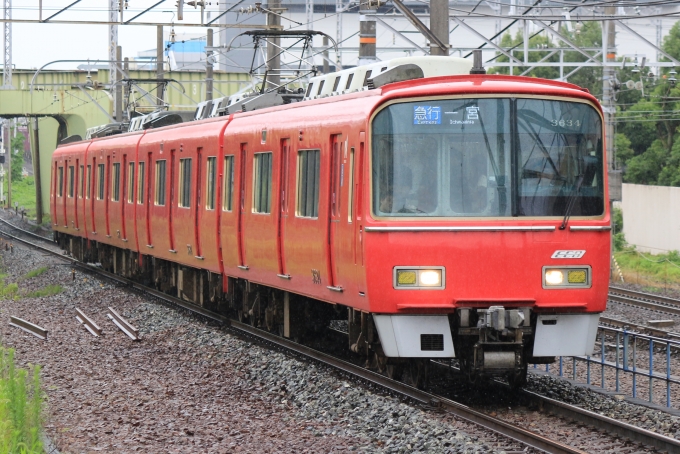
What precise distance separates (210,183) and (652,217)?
70.4 ft

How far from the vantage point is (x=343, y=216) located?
9.99m

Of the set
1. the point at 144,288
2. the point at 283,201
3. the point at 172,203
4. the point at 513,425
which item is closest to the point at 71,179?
the point at 144,288

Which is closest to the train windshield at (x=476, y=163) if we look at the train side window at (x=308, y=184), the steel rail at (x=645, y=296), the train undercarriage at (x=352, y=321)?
the train undercarriage at (x=352, y=321)

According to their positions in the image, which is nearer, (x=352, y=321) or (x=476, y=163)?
(x=476, y=163)

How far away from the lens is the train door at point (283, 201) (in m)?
11.9

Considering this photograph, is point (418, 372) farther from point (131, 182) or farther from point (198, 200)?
point (131, 182)

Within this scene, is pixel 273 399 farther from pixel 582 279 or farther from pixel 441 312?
pixel 582 279

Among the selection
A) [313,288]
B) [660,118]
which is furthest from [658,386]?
[660,118]

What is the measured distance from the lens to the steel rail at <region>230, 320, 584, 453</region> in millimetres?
7668

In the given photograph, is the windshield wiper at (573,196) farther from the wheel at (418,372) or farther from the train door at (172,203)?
the train door at (172,203)

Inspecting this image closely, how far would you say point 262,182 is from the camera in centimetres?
1274

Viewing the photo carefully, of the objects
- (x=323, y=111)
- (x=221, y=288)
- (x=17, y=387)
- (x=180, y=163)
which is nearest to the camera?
(x=17, y=387)

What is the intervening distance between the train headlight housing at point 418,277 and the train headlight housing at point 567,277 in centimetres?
83

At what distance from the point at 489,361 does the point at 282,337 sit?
15.9ft
